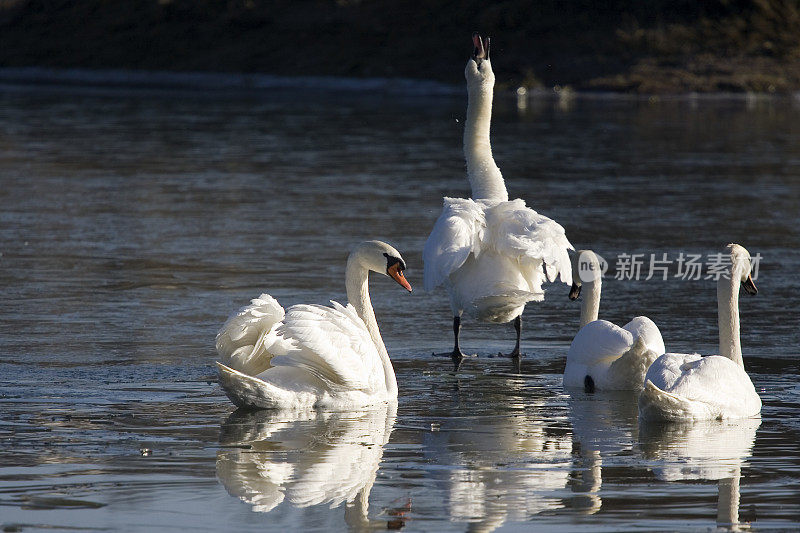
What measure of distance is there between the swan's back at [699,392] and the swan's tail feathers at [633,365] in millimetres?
492

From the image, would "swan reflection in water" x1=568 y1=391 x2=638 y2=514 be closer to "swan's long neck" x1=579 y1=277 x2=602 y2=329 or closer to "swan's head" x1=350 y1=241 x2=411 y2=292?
"swan's long neck" x1=579 y1=277 x2=602 y2=329

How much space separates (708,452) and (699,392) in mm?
645

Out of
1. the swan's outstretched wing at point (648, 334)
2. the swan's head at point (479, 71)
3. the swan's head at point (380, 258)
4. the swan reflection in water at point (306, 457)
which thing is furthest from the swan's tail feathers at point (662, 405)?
the swan's head at point (479, 71)

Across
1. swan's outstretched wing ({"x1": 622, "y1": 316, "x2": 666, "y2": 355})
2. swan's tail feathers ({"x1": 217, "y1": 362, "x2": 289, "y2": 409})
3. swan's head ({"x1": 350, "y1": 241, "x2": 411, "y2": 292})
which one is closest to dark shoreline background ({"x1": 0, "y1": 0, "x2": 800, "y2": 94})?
swan's outstretched wing ({"x1": 622, "y1": 316, "x2": 666, "y2": 355})

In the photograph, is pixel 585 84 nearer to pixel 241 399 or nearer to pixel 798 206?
pixel 798 206

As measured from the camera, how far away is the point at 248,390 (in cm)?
724

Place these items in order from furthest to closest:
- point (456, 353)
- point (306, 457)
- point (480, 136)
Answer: point (480, 136) → point (456, 353) → point (306, 457)

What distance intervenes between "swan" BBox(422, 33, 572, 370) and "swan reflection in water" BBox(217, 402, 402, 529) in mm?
1699

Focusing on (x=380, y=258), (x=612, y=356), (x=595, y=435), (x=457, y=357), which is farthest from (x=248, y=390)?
(x=457, y=357)

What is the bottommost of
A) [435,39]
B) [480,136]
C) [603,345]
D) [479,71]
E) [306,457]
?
[306,457]

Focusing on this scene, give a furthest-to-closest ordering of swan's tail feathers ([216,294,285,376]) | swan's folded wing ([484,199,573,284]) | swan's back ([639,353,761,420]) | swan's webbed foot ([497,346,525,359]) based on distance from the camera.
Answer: swan's webbed foot ([497,346,525,359]) → swan's folded wing ([484,199,573,284]) → swan's tail feathers ([216,294,285,376]) → swan's back ([639,353,761,420])

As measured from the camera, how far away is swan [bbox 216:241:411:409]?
729 cm

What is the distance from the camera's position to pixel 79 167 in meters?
20.7

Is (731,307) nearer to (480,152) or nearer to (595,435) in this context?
(595,435)
